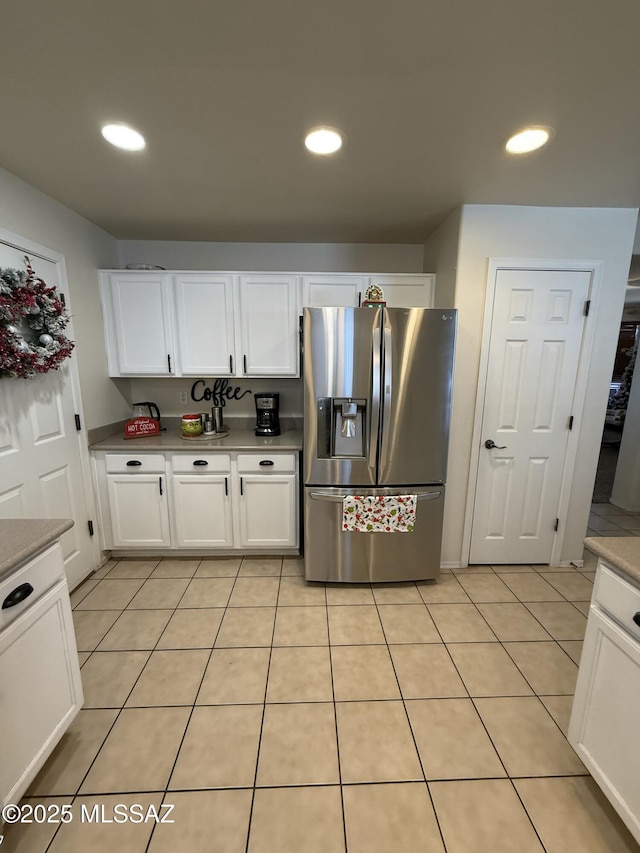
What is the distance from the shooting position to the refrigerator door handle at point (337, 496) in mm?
2127

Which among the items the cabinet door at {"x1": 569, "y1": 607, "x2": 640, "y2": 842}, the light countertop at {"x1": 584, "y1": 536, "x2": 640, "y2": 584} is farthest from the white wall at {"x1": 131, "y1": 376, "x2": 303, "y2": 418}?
the cabinet door at {"x1": 569, "y1": 607, "x2": 640, "y2": 842}

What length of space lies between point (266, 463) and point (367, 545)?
886 mm

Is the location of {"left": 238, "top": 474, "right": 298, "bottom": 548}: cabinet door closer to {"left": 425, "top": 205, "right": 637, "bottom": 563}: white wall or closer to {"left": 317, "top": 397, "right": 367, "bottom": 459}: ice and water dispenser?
{"left": 317, "top": 397, "right": 367, "bottom": 459}: ice and water dispenser

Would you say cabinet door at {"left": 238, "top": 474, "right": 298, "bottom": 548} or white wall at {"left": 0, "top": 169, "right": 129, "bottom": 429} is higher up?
white wall at {"left": 0, "top": 169, "right": 129, "bottom": 429}

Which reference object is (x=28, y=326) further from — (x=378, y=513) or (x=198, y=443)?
(x=378, y=513)

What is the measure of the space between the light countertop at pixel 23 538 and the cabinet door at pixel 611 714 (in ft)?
6.05

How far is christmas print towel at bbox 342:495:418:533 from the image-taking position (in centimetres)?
213

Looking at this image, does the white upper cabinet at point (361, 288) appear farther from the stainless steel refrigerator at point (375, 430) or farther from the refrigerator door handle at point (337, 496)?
the refrigerator door handle at point (337, 496)

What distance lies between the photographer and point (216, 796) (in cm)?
118

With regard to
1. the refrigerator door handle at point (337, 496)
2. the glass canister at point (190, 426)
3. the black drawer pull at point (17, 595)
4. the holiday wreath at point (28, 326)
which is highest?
the holiday wreath at point (28, 326)

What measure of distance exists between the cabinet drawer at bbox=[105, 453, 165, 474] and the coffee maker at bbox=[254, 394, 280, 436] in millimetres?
753

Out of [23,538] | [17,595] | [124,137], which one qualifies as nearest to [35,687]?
[17,595]

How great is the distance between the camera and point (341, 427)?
2.08 metres

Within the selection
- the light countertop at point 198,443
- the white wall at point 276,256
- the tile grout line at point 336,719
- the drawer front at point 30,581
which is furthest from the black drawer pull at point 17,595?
the white wall at point 276,256
